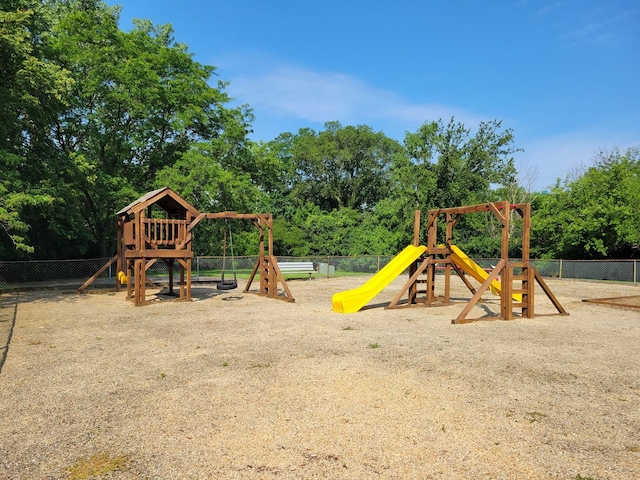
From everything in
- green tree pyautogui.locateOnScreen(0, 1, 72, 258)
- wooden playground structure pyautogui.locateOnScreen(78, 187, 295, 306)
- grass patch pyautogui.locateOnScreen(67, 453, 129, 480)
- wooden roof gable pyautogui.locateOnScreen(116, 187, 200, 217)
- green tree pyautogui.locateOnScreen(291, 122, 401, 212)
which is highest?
green tree pyautogui.locateOnScreen(291, 122, 401, 212)

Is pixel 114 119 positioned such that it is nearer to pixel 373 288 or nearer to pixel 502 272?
pixel 373 288

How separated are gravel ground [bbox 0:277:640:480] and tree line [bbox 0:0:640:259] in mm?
7445

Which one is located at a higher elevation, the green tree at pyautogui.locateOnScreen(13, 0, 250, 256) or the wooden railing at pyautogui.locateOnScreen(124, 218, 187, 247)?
the green tree at pyautogui.locateOnScreen(13, 0, 250, 256)

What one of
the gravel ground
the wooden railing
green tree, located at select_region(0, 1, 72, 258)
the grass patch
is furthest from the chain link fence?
the grass patch

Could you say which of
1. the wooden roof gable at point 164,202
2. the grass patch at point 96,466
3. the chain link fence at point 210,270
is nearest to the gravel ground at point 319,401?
the grass patch at point 96,466

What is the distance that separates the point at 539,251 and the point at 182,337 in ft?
89.7

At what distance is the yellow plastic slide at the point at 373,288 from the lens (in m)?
11.6

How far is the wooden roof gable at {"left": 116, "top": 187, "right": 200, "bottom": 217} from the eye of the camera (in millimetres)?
13281

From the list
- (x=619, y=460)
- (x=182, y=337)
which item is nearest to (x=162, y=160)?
(x=182, y=337)

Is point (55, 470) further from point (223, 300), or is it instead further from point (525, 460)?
point (223, 300)

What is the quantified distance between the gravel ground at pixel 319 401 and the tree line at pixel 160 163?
744cm

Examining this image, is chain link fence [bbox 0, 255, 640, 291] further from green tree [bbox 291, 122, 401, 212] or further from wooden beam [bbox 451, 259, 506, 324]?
green tree [bbox 291, 122, 401, 212]

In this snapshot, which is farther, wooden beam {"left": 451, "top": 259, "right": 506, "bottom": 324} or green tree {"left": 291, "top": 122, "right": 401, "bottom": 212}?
green tree {"left": 291, "top": 122, "right": 401, "bottom": 212}

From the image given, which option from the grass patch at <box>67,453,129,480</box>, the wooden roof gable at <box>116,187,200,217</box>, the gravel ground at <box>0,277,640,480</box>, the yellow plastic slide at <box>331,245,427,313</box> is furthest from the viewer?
the wooden roof gable at <box>116,187,200,217</box>
